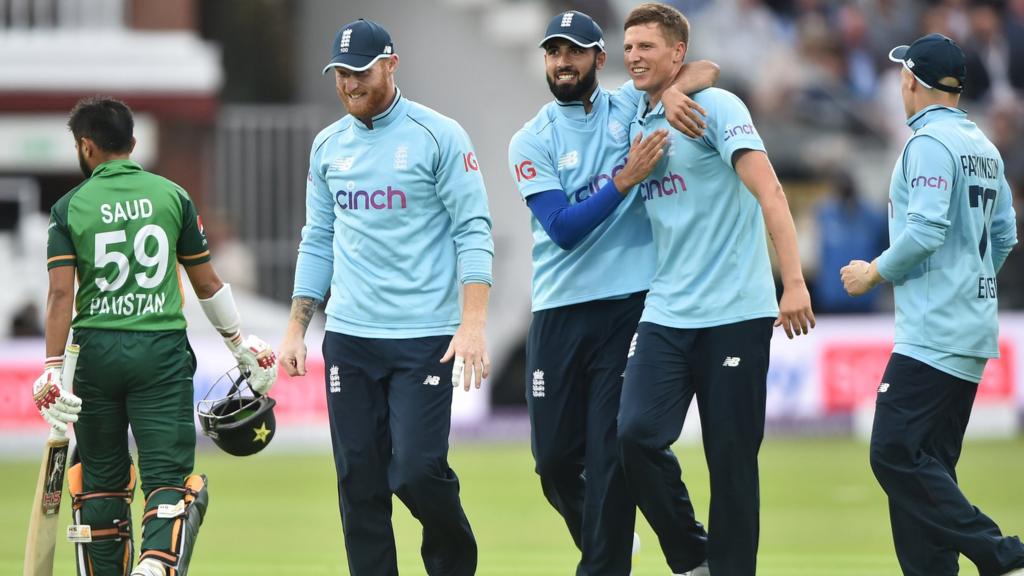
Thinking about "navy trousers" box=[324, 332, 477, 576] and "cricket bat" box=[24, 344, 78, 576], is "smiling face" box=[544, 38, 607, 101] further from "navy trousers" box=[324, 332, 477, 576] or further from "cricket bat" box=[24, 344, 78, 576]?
"cricket bat" box=[24, 344, 78, 576]

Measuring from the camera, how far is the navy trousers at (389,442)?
7.21 m

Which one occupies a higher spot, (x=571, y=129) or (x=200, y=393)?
(x=571, y=129)

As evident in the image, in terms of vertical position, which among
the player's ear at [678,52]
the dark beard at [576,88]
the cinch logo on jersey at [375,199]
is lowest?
the cinch logo on jersey at [375,199]

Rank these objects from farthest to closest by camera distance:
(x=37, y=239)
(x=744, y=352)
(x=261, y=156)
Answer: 1. (x=261, y=156)
2. (x=37, y=239)
3. (x=744, y=352)

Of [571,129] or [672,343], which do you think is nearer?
[672,343]

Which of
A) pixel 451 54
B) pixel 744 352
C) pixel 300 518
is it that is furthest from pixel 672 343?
pixel 451 54

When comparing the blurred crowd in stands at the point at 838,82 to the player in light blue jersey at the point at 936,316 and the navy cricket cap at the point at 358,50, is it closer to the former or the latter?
the player in light blue jersey at the point at 936,316

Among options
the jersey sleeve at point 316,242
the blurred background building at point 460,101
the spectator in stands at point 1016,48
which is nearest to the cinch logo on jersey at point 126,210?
the jersey sleeve at point 316,242

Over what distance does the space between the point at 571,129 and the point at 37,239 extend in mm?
13273

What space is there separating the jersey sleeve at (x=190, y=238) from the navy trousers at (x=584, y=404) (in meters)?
1.61

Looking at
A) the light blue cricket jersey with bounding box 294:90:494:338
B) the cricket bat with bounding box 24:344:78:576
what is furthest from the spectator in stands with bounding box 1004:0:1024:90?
the cricket bat with bounding box 24:344:78:576

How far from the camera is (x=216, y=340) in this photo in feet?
56.5

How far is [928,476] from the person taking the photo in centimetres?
709

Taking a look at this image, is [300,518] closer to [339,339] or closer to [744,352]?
[339,339]
